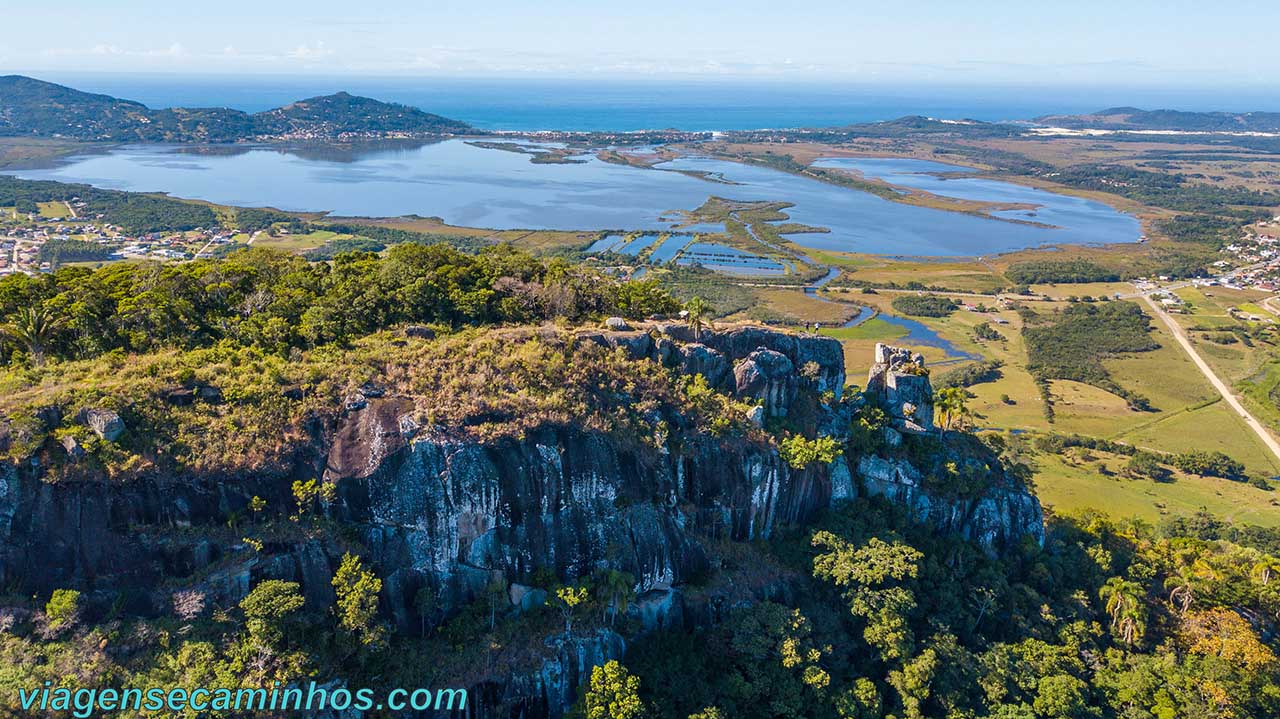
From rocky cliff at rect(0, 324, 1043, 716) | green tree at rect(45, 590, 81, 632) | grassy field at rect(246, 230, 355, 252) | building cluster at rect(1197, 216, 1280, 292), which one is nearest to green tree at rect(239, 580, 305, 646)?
rocky cliff at rect(0, 324, 1043, 716)

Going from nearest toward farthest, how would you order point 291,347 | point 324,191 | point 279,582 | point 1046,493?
point 279,582, point 291,347, point 1046,493, point 324,191

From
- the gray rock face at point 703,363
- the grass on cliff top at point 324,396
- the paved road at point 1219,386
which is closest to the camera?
the grass on cliff top at point 324,396

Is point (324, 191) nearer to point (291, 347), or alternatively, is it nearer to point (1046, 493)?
point (291, 347)

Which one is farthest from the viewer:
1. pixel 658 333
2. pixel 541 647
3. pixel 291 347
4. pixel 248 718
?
pixel 658 333

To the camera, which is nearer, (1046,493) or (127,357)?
(127,357)

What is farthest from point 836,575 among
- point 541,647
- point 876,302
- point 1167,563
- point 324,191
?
point 324,191

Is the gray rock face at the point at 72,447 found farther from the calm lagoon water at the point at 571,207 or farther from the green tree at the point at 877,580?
the calm lagoon water at the point at 571,207

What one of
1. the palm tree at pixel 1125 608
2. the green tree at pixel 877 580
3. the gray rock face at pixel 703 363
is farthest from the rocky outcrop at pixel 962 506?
the gray rock face at pixel 703 363

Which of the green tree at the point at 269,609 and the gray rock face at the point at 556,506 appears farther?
the gray rock face at the point at 556,506
